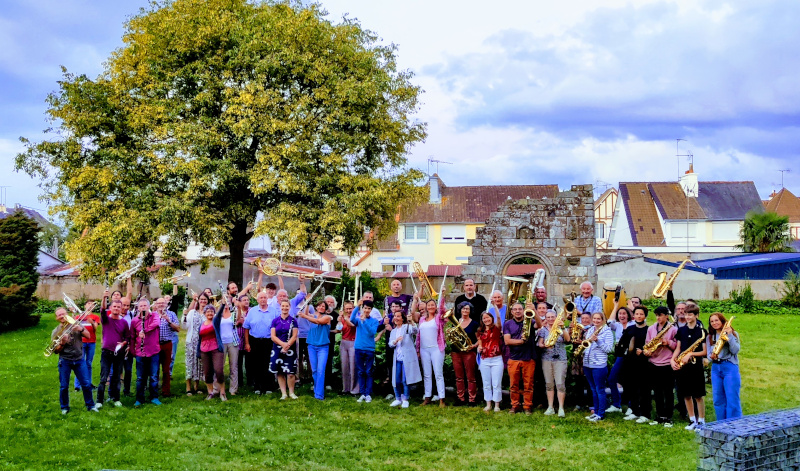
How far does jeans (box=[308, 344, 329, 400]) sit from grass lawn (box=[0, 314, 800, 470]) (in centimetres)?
24

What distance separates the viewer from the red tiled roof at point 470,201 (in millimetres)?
46156

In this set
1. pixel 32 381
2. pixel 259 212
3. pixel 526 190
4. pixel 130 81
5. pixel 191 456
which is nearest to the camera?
pixel 191 456

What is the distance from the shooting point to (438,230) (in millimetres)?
46094

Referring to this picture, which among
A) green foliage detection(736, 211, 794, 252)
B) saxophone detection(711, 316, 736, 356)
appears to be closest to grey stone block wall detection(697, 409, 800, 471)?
saxophone detection(711, 316, 736, 356)

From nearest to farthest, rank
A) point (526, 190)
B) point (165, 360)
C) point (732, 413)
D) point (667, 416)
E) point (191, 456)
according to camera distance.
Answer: point (191, 456), point (732, 413), point (667, 416), point (165, 360), point (526, 190)

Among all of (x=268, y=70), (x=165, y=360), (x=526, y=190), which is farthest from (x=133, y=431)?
(x=526, y=190)

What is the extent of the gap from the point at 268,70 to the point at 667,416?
644 inches

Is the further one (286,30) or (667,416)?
(286,30)

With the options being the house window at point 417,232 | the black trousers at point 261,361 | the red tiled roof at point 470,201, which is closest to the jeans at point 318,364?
the black trousers at point 261,361

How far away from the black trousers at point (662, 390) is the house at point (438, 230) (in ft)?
113

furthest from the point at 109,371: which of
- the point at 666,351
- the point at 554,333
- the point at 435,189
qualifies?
the point at 435,189

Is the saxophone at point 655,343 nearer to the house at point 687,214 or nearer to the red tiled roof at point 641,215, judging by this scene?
the house at point 687,214

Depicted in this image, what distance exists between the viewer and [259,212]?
24594mm

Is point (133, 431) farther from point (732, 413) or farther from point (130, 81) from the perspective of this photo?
point (130, 81)
